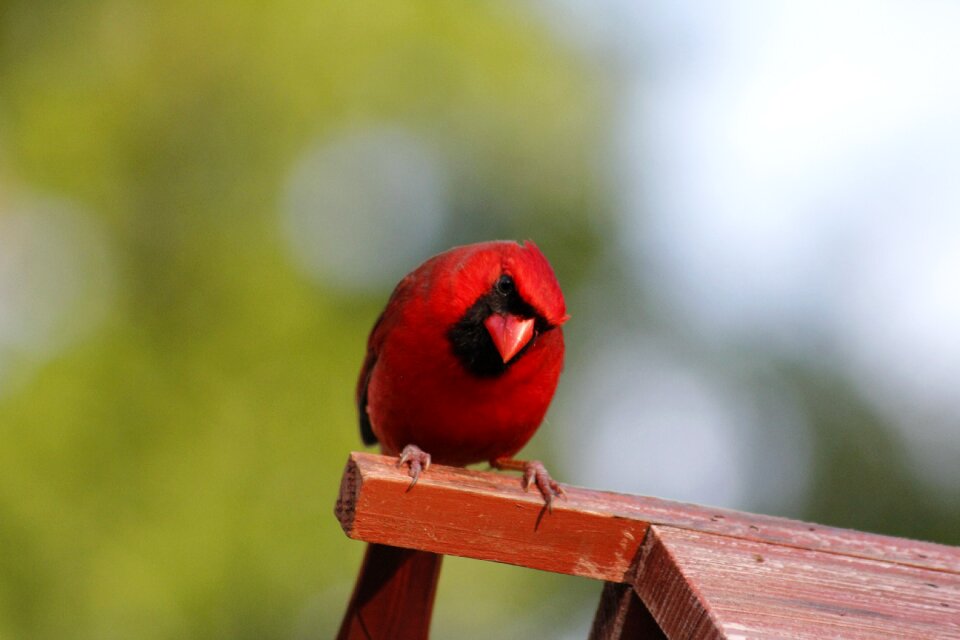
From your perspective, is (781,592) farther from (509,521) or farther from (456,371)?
(456,371)

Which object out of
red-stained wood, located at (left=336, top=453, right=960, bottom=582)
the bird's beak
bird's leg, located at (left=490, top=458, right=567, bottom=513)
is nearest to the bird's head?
the bird's beak

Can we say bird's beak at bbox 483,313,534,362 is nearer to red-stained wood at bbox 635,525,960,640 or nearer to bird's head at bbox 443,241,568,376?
Result: bird's head at bbox 443,241,568,376

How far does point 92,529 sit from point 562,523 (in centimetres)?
353

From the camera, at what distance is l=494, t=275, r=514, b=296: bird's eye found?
2527 millimetres

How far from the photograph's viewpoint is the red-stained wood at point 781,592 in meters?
1.66

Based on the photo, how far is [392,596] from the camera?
252cm

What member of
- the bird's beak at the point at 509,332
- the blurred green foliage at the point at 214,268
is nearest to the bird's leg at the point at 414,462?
the bird's beak at the point at 509,332

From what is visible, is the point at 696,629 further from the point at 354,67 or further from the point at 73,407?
the point at 354,67

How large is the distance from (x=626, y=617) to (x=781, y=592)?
1.05 ft

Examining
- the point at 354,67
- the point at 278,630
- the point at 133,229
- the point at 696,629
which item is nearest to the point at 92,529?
the point at 278,630

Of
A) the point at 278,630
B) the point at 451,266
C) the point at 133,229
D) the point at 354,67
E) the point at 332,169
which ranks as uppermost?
the point at 354,67

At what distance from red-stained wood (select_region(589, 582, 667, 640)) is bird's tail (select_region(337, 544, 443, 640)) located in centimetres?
52

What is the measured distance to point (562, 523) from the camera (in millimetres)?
1941

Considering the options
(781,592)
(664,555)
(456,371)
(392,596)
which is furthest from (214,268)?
(781,592)
